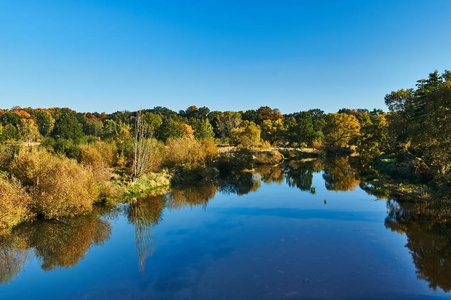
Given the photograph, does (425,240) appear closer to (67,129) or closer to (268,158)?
(268,158)

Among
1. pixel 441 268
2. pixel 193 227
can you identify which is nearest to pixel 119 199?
pixel 193 227

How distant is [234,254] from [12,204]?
1400 cm

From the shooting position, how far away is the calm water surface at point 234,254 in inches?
395

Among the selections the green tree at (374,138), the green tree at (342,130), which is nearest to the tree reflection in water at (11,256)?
the green tree at (374,138)

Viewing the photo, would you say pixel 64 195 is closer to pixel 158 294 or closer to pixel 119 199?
pixel 119 199

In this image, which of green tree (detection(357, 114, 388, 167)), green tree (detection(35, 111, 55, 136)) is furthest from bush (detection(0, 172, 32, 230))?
green tree (detection(35, 111, 55, 136))

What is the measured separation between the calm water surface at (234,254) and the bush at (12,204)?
2.61 feet

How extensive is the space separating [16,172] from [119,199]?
803 cm

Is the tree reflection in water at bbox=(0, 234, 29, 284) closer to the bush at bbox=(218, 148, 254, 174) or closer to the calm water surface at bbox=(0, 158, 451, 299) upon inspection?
the calm water surface at bbox=(0, 158, 451, 299)

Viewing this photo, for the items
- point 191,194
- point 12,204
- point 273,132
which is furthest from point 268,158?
point 12,204

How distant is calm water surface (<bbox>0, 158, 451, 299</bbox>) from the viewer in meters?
10.0

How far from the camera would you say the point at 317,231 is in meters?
15.9

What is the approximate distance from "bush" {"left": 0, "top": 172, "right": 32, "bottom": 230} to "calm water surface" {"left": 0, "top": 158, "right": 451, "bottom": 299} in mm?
797

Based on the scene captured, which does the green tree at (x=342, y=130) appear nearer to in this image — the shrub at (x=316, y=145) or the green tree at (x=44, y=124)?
the shrub at (x=316, y=145)
